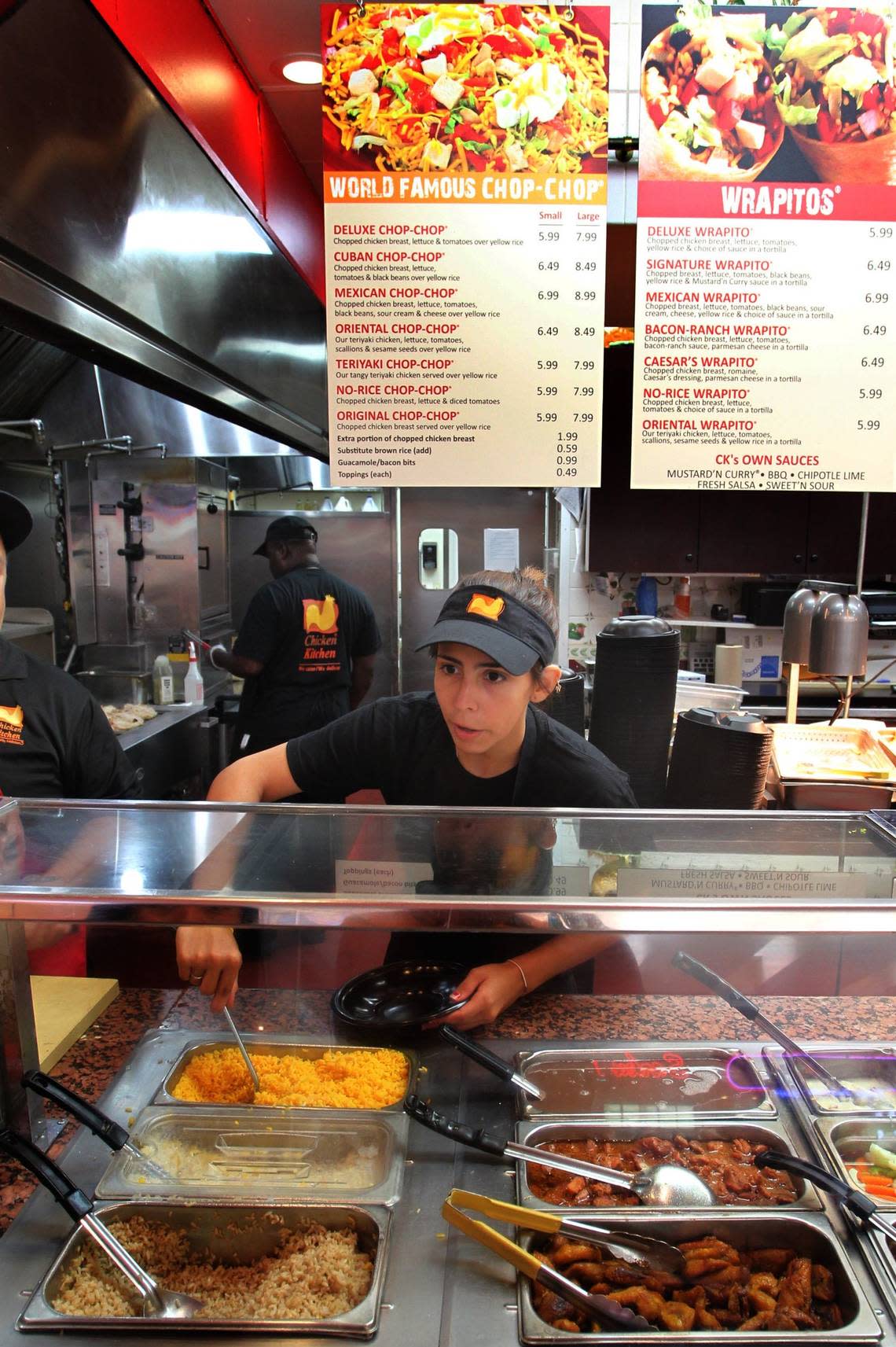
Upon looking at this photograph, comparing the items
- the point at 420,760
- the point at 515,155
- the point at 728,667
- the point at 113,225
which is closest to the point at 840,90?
the point at 515,155

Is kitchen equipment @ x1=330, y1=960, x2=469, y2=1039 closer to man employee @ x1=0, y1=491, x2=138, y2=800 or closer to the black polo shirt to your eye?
the black polo shirt

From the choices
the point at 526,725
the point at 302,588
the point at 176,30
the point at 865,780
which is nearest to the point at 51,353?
the point at 302,588

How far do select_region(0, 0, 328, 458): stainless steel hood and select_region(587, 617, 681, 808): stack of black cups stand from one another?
1.47 m

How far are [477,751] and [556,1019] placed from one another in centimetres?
63

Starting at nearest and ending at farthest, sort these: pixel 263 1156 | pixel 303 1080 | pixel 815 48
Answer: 1. pixel 263 1156
2. pixel 303 1080
3. pixel 815 48

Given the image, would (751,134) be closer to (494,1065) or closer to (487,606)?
(487,606)

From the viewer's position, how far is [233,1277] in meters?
1.21

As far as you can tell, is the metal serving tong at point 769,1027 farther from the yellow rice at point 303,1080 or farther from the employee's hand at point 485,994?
the yellow rice at point 303,1080

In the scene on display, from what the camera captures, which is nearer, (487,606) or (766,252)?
(766,252)

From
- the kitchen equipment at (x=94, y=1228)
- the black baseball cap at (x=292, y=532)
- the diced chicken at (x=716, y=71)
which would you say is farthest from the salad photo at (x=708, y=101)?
the black baseball cap at (x=292, y=532)

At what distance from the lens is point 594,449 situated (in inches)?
75.0

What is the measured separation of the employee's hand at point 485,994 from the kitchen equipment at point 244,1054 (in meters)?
0.33

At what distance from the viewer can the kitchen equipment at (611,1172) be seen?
4.23 ft

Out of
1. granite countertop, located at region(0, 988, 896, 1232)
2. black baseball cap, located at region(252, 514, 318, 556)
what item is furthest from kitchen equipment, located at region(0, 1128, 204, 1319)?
black baseball cap, located at region(252, 514, 318, 556)
